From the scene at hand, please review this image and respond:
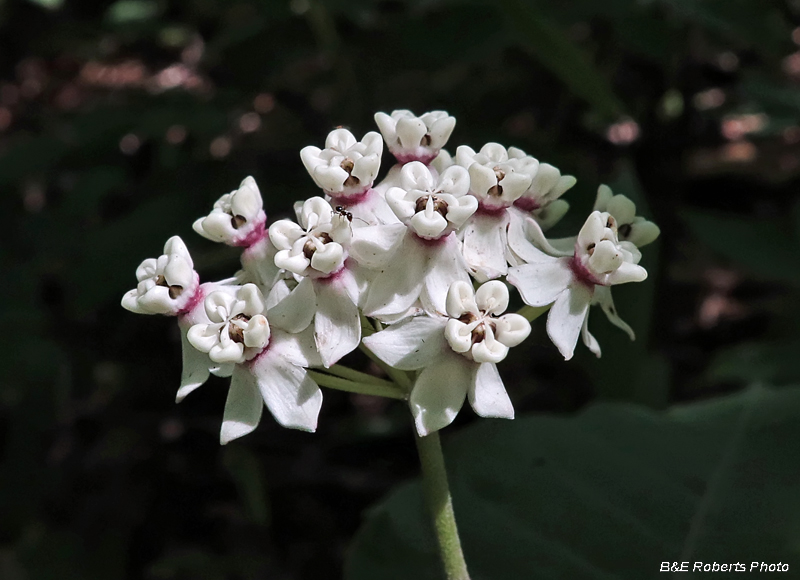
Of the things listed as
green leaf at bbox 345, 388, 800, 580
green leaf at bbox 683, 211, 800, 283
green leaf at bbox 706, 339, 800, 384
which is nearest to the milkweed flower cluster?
green leaf at bbox 345, 388, 800, 580

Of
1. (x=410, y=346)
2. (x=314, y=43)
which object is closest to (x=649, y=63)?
(x=314, y=43)

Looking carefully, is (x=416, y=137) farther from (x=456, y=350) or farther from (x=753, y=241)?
(x=753, y=241)

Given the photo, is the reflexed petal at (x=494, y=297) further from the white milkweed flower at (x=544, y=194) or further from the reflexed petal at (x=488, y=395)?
the white milkweed flower at (x=544, y=194)

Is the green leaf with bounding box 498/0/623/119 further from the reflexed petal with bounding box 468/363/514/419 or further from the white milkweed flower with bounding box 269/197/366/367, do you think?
the reflexed petal with bounding box 468/363/514/419

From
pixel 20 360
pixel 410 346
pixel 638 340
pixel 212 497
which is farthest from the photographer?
pixel 212 497

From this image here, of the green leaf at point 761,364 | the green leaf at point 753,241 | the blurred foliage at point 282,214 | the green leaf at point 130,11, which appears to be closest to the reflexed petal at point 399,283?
the blurred foliage at point 282,214

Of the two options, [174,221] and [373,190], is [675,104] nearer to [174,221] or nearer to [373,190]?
[174,221]
